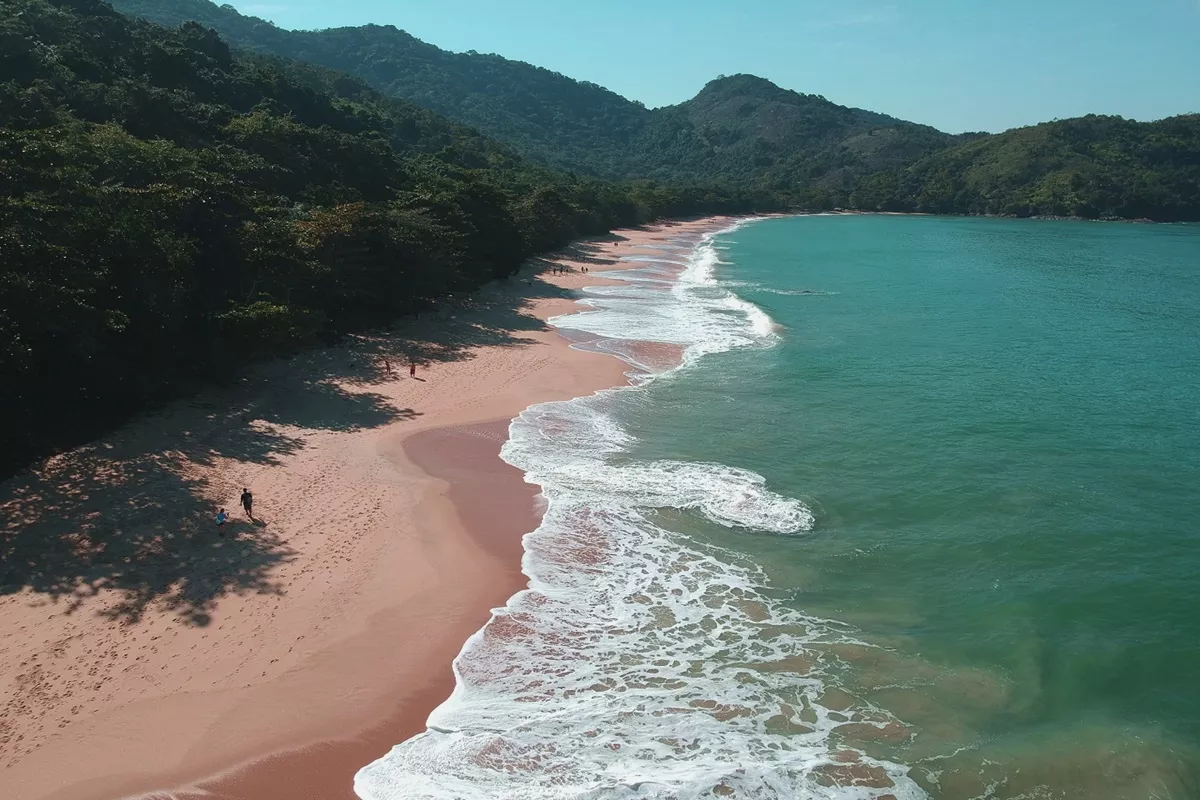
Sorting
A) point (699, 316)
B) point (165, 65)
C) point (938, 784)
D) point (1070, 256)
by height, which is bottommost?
point (938, 784)

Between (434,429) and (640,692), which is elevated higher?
(434,429)

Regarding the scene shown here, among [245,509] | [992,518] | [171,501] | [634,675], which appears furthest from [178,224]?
[992,518]

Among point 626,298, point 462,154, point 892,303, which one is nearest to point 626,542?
point 626,298

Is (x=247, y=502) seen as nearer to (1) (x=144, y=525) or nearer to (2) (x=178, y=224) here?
(1) (x=144, y=525)

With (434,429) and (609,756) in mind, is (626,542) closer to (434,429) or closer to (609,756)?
(609,756)

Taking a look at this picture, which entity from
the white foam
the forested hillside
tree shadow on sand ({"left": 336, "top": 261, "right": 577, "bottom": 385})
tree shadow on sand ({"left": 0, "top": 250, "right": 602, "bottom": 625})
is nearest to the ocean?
the white foam

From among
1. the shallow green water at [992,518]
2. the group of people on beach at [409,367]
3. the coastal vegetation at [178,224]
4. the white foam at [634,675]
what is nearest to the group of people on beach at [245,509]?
the coastal vegetation at [178,224]
